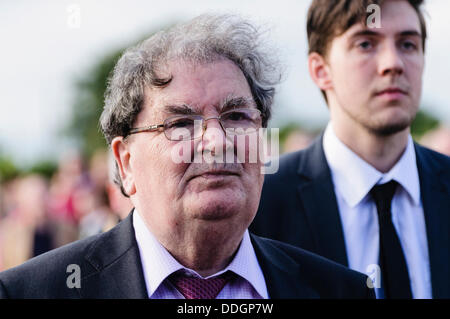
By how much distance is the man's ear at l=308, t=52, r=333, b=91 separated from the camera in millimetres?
4316

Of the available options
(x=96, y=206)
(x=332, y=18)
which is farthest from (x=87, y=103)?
(x=332, y=18)

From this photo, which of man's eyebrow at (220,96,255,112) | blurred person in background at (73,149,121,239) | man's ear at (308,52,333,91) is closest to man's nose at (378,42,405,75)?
man's ear at (308,52,333,91)

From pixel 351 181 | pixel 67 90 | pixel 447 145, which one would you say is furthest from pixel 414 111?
pixel 67 90

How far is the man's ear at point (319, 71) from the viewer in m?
4.32

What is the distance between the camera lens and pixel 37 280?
2.59 meters

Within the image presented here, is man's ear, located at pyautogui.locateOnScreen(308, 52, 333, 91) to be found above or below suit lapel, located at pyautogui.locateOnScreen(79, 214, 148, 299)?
above

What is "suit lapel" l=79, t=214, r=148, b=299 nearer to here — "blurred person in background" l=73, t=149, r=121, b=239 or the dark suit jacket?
the dark suit jacket

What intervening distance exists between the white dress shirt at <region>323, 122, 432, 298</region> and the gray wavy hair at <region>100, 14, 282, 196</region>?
100 centimetres

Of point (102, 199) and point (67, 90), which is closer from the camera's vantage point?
point (102, 199)

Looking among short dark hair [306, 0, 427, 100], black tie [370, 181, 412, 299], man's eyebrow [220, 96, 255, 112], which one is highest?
short dark hair [306, 0, 427, 100]

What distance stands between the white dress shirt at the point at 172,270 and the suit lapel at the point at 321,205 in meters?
0.85

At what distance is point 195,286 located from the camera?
2697 millimetres

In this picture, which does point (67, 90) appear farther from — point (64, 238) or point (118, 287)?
point (118, 287)

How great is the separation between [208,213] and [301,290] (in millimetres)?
572
